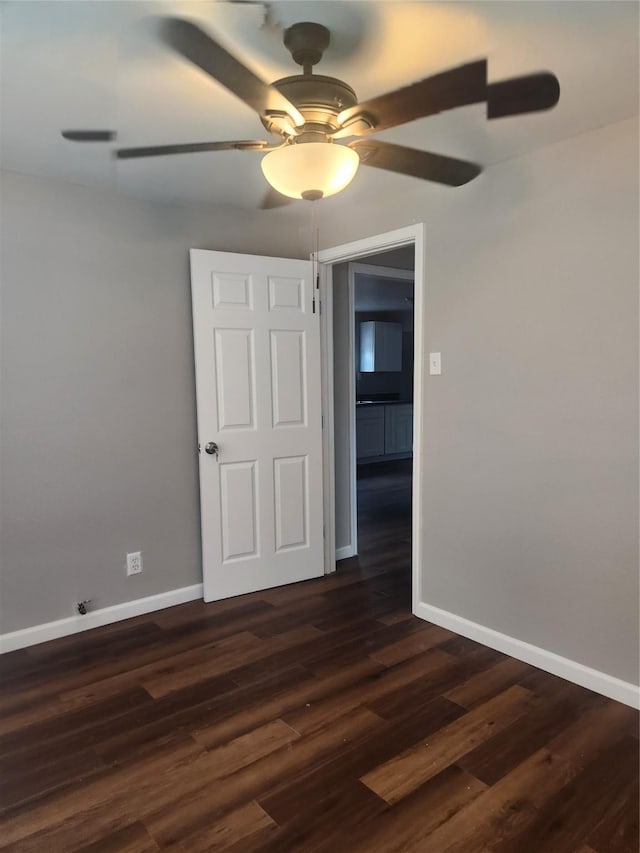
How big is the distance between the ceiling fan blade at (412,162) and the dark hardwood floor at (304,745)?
6.72ft

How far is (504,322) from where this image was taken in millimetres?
2551

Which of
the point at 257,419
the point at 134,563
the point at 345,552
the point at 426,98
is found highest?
the point at 426,98

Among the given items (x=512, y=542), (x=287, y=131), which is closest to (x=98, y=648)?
(x=512, y=542)

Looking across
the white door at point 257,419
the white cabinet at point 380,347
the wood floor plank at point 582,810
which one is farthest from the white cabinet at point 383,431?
the wood floor plank at point 582,810

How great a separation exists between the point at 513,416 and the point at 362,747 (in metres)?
1.50

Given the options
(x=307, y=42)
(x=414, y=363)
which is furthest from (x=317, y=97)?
(x=414, y=363)

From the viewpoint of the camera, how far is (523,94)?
167 centimetres

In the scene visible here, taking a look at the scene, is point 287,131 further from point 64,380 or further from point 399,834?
point 399,834

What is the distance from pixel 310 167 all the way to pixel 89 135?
3.85ft

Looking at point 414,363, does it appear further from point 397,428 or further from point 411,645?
point 397,428

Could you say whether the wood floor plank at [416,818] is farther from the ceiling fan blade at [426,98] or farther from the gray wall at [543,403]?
the ceiling fan blade at [426,98]

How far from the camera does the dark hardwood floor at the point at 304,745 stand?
5.45ft

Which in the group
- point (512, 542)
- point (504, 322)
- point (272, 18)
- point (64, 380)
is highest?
point (272, 18)

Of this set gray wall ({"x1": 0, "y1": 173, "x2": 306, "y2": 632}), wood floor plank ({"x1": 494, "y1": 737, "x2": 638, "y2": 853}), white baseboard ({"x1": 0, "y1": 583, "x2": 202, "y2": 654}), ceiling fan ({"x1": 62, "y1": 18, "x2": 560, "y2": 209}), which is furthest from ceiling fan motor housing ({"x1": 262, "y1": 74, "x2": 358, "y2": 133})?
white baseboard ({"x1": 0, "y1": 583, "x2": 202, "y2": 654})
